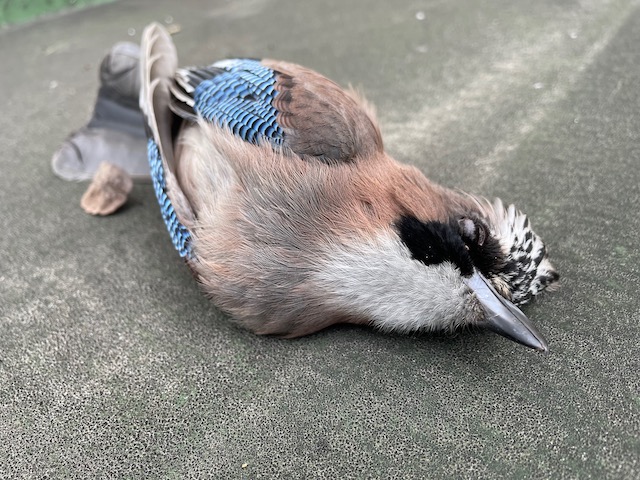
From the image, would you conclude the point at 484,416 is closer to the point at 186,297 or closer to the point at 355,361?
the point at 355,361

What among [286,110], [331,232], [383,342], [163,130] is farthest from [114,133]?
[383,342]

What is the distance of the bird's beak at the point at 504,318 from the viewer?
1.00 m

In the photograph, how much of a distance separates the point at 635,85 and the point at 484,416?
1.47m

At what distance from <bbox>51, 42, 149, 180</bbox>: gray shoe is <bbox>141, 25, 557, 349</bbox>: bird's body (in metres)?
0.58

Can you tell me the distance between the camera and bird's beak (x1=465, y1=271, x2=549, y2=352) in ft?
3.27

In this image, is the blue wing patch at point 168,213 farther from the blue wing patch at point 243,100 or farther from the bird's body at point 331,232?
the blue wing patch at point 243,100

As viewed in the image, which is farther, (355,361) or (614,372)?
(355,361)

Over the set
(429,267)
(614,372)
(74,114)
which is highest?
(429,267)

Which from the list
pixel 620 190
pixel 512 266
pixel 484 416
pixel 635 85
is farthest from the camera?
pixel 635 85

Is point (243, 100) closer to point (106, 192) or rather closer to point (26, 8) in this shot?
point (106, 192)

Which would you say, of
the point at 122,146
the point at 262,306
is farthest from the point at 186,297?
the point at 122,146

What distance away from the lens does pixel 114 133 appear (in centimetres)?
193

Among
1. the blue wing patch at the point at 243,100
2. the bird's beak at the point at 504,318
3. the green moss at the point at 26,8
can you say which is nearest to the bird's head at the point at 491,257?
the bird's beak at the point at 504,318

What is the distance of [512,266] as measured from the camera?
1.15m
